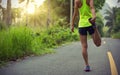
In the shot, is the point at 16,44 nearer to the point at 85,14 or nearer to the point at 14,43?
the point at 14,43

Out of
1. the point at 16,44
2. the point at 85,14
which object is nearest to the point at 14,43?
the point at 16,44

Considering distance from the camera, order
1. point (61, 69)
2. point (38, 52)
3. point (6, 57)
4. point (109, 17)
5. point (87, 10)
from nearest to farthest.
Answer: point (87, 10) < point (61, 69) < point (6, 57) < point (38, 52) < point (109, 17)

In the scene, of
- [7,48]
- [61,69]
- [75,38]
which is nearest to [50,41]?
[7,48]

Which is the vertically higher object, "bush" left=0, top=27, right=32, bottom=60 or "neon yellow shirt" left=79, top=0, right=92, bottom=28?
"neon yellow shirt" left=79, top=0, right=92, bottom=28

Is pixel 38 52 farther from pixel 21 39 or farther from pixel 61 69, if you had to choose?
pixel 61 69

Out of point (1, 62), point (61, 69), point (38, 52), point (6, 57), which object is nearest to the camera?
point (61, 69)

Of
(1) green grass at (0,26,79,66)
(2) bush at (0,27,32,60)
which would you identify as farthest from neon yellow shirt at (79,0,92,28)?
(2) bush at (0,27,32,60)

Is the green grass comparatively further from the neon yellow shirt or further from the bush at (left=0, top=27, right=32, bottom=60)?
the neon yellow shirt

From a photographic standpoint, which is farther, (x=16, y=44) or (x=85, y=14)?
(x=16, y=44)

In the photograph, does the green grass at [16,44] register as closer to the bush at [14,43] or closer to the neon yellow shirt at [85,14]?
the bush at [14,43]

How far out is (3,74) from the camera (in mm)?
9031

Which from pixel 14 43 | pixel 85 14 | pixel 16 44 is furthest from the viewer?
pixel 16 44

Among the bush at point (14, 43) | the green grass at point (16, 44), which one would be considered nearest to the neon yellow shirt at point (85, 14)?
the green grass at point (16, 44)

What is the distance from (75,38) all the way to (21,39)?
23.8 meters
